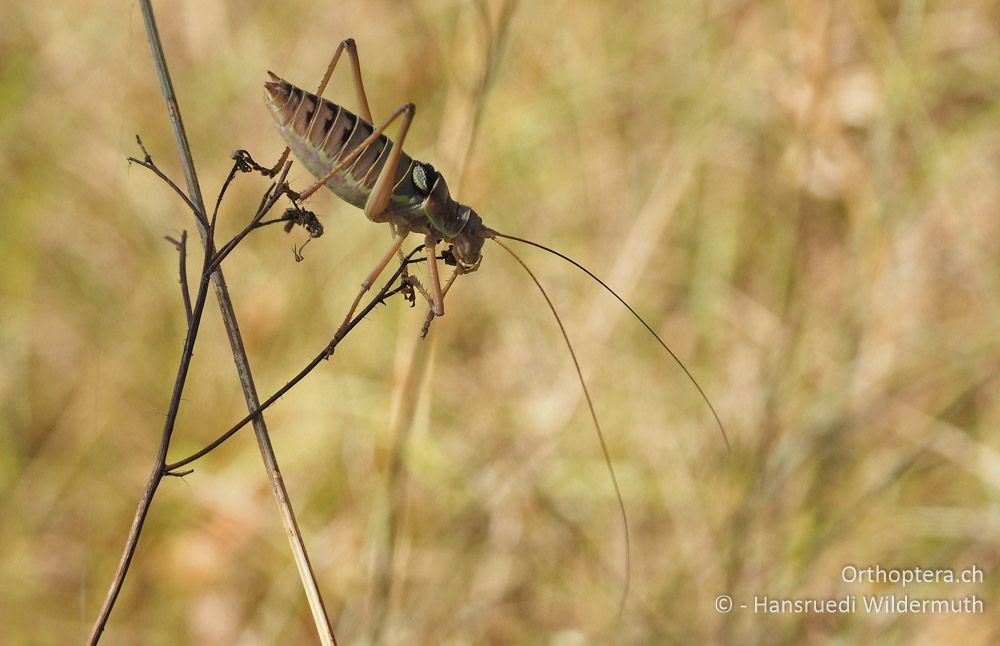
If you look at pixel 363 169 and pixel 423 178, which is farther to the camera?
pixel 423 178

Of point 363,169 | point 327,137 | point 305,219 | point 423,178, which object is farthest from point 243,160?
point 423,178

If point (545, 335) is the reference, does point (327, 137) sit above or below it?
below

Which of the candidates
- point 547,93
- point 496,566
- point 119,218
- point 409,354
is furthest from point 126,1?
point 496,566

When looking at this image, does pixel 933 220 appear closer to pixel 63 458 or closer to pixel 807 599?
pixel 807 599

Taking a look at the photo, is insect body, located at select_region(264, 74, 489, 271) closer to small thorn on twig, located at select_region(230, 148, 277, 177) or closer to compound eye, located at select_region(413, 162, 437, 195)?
compound eye, located at select_region(413, 162, 437, 195)

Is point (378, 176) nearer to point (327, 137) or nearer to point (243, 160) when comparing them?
point (327, 137)

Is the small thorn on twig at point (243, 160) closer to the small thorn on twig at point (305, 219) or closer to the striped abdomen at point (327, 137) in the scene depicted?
the small thorn on twig at point (305, 219)

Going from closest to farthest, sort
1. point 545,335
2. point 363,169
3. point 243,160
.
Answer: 1. point 243,160
2. point 363,169
3. point 545,335
